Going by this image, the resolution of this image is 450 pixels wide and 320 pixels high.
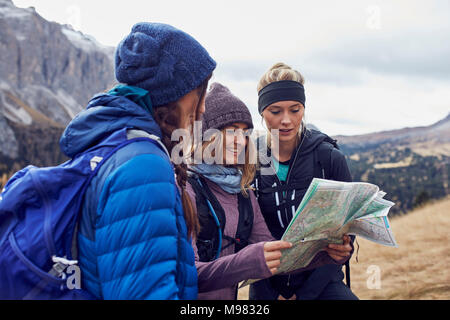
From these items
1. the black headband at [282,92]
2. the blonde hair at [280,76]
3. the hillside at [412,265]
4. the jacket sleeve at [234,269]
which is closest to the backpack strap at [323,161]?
the blonde hair at [280,76]

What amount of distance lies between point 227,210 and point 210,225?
19 cm

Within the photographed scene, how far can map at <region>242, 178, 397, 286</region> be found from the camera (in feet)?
6.08

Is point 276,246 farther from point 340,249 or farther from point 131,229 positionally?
point 131,229

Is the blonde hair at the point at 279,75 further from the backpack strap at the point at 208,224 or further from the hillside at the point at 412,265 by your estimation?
the hillside at the point at 412,265

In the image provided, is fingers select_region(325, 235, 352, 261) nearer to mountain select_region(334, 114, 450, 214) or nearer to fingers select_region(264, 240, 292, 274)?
fingers select_region(264, 240, 292, 274)

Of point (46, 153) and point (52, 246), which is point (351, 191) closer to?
point (52, 246)

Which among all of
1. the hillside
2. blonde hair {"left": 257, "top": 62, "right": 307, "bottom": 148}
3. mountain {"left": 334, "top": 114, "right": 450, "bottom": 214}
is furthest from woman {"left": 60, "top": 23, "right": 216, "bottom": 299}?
mountain {"left": 334, "top": 114, "right": 450, "bottom": 214}

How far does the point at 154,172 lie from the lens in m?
1.18

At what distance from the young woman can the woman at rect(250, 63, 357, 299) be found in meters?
0.26

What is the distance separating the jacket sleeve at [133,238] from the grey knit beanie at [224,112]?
1.41 meters

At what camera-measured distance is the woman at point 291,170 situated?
259 cm

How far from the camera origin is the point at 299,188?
106 inches

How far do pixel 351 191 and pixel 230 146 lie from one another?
2.85ft

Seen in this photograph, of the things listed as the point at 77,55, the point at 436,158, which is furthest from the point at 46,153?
the point at 436,158
